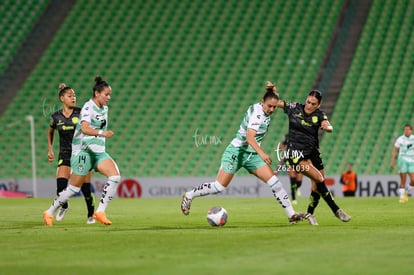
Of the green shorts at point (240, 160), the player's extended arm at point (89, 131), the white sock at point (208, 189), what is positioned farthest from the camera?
the white sock at point (208, 189)

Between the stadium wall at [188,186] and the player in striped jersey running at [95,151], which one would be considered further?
the stadium wall at [188,186]

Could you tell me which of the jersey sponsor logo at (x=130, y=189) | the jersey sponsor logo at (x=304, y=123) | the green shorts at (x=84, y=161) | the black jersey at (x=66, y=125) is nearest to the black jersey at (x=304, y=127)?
the jersey sponsor logo at (x=304, y=123)

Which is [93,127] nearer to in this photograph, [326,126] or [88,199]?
[88,199]

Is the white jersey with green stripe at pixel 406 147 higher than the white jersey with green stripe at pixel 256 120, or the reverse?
the white jersey with green stripe at pixel 256 120

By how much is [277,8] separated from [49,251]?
83.7 ft

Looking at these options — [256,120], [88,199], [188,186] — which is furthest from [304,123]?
[188,186]

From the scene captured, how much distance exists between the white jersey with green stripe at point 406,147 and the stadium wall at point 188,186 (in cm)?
318

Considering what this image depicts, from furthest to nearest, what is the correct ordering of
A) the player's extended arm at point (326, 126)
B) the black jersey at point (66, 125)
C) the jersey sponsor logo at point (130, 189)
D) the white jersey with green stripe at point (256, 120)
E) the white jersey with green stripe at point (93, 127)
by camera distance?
the jersey sponsor logo at point (130, 189)
the black jersey at point (66, 125)
the white jersey with green stripe at point (93, 127)
the white jersey with green stripe at point (256, 120)
the player's extended arm at point (326, 126)

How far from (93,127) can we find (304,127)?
10.8ft

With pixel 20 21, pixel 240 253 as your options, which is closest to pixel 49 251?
pixel 240 253

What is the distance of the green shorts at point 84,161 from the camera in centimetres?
1250

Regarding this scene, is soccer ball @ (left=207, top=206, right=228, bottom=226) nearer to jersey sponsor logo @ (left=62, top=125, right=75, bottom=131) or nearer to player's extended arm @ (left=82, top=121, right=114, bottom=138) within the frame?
player's extended arm @ (left=82, top=121, right=114, bottom=138)

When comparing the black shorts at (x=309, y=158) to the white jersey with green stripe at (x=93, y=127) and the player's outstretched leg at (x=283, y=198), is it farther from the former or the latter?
the white jersey with green stripe at (x=93, y=127)

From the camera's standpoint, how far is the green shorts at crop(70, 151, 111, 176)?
41.0 feet
